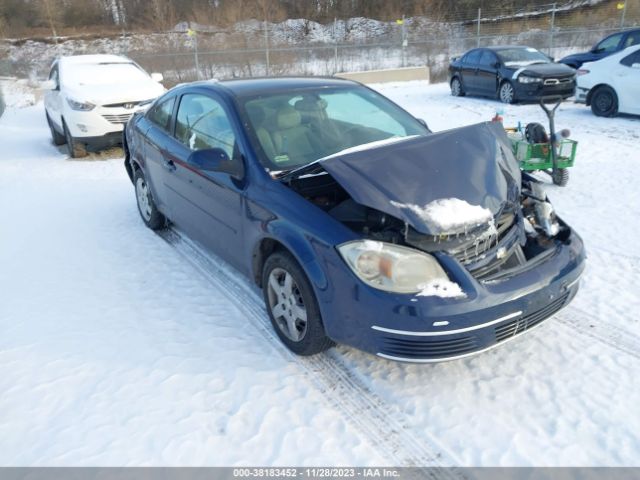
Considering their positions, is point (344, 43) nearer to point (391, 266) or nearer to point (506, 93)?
point (506, 93)

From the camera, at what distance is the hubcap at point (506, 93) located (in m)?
12.4

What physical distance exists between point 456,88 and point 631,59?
5.81 meters

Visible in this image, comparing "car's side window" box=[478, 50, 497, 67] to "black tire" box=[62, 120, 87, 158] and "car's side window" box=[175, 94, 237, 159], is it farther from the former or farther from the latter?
"car's side window" box=[175, 94, 237, 159]

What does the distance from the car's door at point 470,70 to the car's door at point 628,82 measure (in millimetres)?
4552

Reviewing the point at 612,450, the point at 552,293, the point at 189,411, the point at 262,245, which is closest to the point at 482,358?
the point at 552,293

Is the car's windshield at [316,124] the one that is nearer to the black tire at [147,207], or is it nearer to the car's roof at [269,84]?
the car's roof at [269,84]

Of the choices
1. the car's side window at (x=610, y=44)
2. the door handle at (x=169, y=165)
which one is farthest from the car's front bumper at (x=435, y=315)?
the car's side window at (x=610, y=44)

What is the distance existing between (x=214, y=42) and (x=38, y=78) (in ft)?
37.3

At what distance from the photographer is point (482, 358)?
3.13 m

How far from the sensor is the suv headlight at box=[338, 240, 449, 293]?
8.49 ft

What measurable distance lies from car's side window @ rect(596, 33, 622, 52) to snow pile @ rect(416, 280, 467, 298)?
1415 centimetres

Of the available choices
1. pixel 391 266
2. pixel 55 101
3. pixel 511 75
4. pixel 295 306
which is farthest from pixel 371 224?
pixel 511 75

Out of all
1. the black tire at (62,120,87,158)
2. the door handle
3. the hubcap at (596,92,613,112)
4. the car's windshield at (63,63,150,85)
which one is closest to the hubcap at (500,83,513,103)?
the hubcap at (596,92,613,112)

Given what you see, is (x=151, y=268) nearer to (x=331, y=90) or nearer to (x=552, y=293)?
(x=331, y=90)
